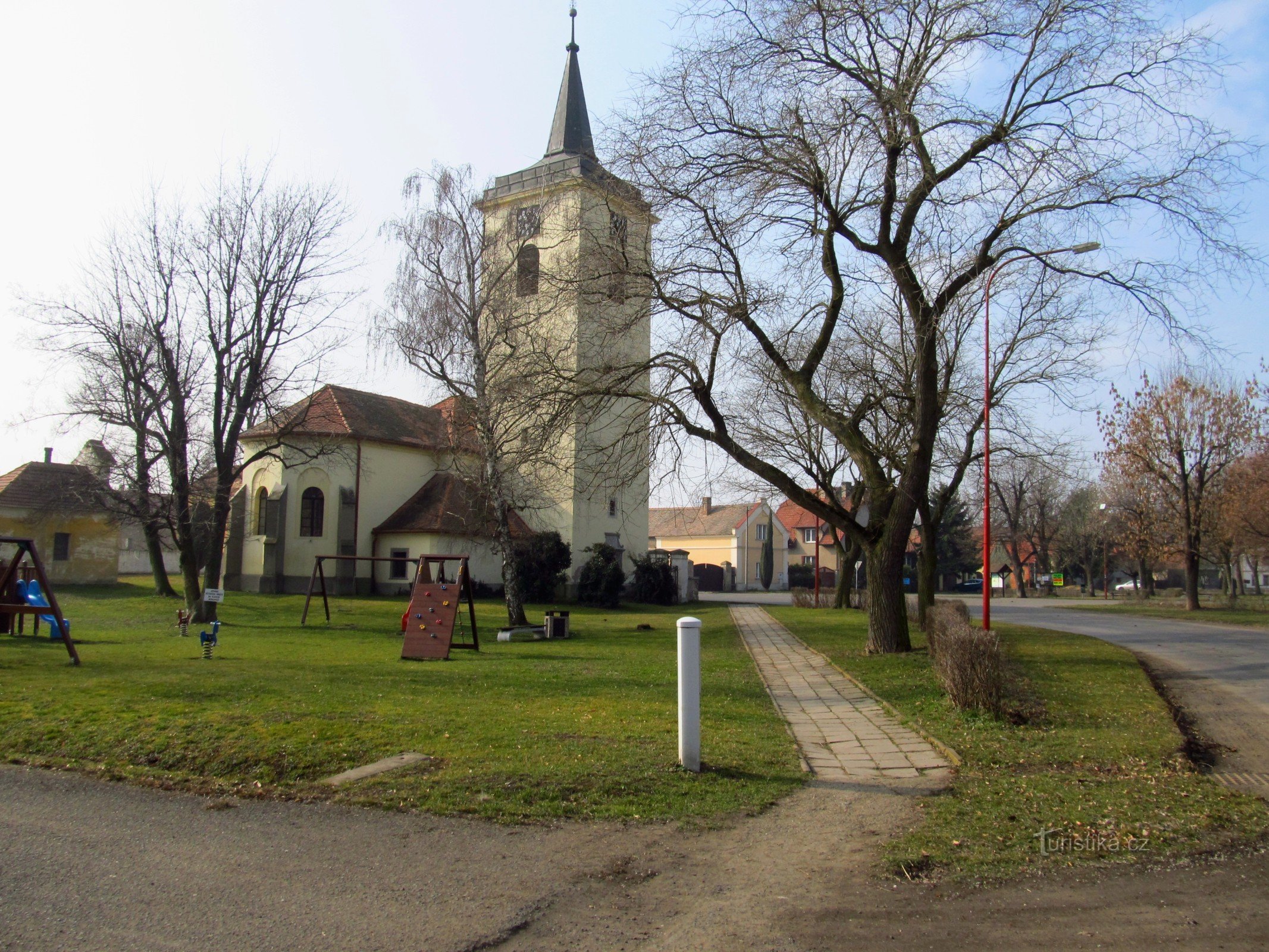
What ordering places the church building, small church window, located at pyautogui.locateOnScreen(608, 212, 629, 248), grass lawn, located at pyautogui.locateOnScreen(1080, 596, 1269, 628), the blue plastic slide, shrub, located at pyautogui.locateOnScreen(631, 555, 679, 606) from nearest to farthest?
small church window, located at pyautogui.locateOnScreen(608, 212, 629, 248)
the blue plastic slide
grass lawn, located at pyautogui.locateOnScreen(1080, 596, 1269, 628)
the church building
shrub, located at pyautogui.locateOnScreen(631, 555, 679, 606)

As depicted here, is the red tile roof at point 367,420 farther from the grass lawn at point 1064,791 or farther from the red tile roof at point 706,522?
the red tile roof at point 706,522

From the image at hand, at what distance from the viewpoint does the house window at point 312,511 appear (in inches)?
1565

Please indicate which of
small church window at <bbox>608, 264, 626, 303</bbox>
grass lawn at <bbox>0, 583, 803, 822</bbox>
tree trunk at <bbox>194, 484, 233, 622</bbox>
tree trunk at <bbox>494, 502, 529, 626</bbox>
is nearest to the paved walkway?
grass lawn at <bbox>0, 583, 803, 822</bbox>

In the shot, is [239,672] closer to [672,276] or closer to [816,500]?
[672,276]

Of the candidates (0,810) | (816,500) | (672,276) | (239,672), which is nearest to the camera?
(0,810)

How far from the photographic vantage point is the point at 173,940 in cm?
374

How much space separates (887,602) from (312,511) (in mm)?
30933

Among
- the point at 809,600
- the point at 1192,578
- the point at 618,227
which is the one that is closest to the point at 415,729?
the point at 618,227

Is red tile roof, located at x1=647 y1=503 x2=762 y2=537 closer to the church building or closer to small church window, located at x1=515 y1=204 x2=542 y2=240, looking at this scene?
the church building

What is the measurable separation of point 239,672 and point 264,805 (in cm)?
705

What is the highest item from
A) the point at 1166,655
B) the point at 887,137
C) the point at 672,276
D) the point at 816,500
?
the point at 887,137

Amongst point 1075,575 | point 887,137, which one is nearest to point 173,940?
point 887,137

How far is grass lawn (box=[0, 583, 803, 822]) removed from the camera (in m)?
6.06

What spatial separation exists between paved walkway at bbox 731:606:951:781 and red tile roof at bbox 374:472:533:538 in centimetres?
2450
